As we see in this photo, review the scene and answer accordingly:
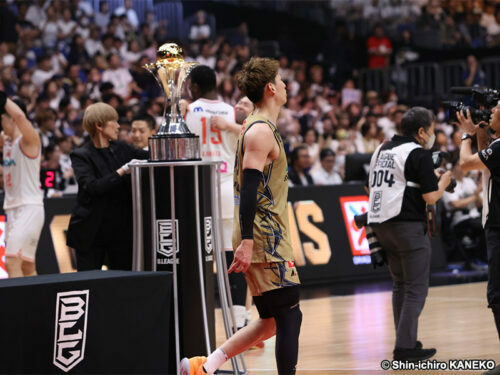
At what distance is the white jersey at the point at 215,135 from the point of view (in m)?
7.84

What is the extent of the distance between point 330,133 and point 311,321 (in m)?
8.35

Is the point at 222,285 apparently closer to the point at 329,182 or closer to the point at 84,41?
the point at 329,182

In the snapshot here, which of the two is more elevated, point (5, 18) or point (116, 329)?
point (5, 18)

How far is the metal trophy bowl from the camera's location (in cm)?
610

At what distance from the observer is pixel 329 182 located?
1392 centimetres

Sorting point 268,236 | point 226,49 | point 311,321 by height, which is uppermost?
point 226,49

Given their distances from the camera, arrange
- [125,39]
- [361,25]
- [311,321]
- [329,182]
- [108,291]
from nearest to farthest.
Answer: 1. [108,291]
2. [311,321]
3. [329,182]
4. [125,39]
5. [361,25]

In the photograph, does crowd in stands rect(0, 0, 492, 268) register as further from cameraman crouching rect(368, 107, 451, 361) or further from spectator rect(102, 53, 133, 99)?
cameraman crouching rect(368, 107, 451, 361)

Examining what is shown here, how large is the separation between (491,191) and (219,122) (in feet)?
8.16

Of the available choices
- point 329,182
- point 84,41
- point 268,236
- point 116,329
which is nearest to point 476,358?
point 268,236

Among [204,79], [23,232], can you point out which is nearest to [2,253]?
[23,232]

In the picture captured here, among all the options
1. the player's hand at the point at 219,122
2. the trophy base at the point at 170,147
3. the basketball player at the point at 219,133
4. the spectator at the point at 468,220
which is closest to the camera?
the trophy base at the point at 170,147

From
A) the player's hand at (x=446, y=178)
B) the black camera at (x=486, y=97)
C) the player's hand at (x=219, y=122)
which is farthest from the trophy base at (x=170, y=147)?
the player's hand at (x=446, y=178)

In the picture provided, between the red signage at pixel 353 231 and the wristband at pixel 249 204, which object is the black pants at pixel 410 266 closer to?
the wristband at pixel 249 204
